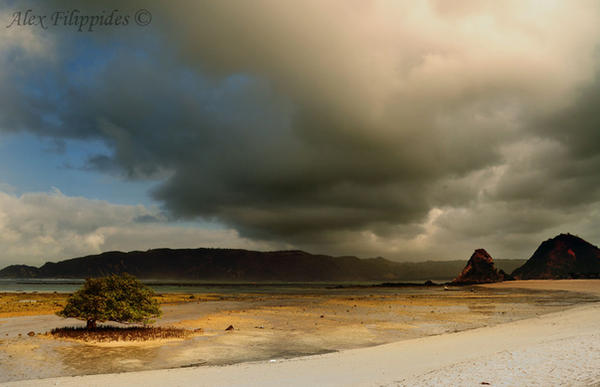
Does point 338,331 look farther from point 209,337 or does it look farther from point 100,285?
point 100,285

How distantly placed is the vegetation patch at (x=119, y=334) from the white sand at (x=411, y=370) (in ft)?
35.0

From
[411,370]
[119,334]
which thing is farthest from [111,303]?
[411,370]

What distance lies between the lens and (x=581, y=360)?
14422mm

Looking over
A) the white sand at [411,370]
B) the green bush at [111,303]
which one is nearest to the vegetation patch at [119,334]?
the green bush at [111,303]

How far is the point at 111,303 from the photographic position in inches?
1098

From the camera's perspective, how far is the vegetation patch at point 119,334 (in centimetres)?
2594

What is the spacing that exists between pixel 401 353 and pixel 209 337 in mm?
14053

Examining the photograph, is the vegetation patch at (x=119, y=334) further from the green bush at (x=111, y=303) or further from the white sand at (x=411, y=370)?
the white sand at (x=411, y=370)

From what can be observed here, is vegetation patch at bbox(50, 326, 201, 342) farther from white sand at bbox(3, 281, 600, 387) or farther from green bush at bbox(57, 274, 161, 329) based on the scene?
white sand at bbox(3, 281, 600, 387)

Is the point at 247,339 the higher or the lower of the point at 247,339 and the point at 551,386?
the lower

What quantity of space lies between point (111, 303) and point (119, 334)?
2.29m

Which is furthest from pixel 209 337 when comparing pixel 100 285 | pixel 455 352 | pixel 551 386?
pixel 551 386

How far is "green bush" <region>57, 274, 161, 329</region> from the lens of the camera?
27750mm

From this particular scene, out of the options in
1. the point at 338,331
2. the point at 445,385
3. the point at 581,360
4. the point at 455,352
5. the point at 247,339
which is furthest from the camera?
the point at 338,331
